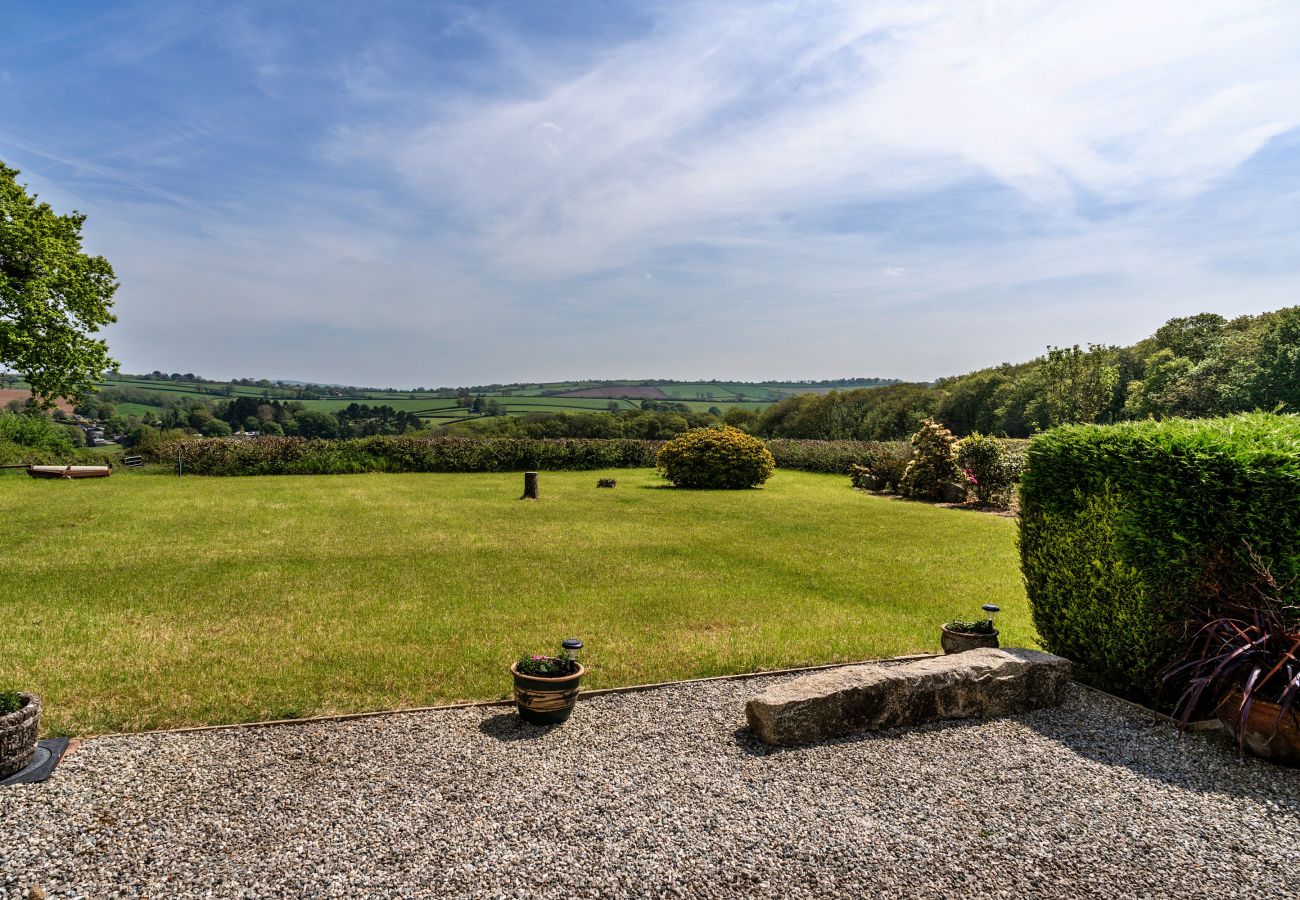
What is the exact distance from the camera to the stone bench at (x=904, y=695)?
4590 mm

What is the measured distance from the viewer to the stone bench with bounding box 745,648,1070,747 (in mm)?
4590

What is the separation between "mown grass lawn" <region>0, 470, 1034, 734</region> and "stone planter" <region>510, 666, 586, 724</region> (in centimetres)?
70

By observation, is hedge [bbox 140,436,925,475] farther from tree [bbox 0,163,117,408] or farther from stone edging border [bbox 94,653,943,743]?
stone edging border [bbox 94,653,943,743]

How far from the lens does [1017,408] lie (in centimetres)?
5216

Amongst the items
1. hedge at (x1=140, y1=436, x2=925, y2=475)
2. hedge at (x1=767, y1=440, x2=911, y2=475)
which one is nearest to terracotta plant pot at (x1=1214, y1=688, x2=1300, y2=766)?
hedge at (x1=140, y1=436, x2=925, y2=475)

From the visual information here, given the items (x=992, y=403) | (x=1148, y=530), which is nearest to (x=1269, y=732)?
(x=1148, y=530)

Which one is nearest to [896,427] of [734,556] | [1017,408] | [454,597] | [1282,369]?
[1017,408]

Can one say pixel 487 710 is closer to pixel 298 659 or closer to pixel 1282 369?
pixel 298 659

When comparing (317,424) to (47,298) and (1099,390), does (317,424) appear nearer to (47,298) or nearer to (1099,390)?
(47,298)

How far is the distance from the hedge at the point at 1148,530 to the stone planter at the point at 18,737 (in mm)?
7793

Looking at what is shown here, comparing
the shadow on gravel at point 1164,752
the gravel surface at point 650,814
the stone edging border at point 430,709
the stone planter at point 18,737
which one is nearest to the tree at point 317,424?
the stone edging border at point 430,709

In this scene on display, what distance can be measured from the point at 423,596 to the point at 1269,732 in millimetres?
8281

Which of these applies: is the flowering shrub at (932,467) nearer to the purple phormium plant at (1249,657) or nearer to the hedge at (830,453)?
the hedge at (830,453)

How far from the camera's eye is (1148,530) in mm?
5176
